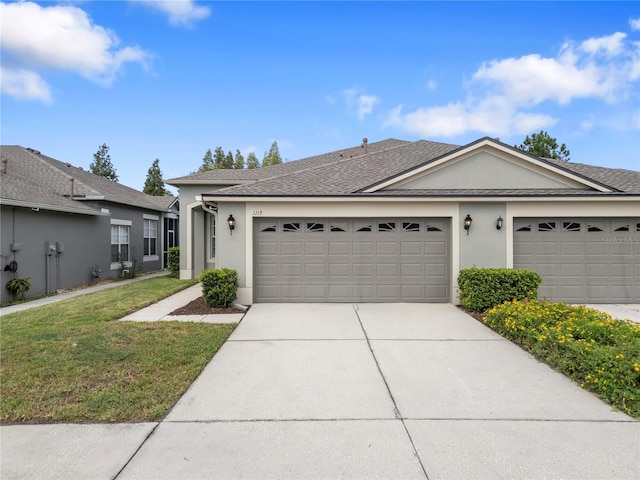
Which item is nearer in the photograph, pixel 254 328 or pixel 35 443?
pixel 35 443

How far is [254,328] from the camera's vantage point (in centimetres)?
662

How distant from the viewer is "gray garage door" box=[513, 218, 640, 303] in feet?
29.3

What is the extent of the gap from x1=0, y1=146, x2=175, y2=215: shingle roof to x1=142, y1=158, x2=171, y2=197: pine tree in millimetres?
25065

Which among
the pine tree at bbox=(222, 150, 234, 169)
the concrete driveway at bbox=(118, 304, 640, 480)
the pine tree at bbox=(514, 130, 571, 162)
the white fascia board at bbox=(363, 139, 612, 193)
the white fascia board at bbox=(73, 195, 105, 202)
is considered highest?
the pine tree at bbox=(222, 150, 234, 169)

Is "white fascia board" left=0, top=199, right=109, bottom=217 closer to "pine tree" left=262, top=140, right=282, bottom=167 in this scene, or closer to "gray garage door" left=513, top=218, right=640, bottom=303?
"gray garage door" left=513, top=218, right=640, bottom=303

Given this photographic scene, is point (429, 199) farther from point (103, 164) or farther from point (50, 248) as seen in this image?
point (103, 164)

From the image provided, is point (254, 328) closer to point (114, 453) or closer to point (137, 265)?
point (114, 453)

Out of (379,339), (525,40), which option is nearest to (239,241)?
(379,339)

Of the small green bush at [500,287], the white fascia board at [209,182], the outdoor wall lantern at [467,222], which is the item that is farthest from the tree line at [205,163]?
the small green bush at [500,287]

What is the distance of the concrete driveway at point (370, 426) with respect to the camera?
8.57 ft

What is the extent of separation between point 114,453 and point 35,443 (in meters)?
0.77

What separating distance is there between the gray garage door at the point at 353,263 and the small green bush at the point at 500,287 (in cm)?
118

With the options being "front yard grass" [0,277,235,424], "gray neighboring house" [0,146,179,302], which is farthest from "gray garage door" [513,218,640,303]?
"gray neighboring house" [0,146,179,302]

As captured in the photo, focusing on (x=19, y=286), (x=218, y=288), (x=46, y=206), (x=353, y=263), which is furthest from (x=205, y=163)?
(x=353, y=263)
